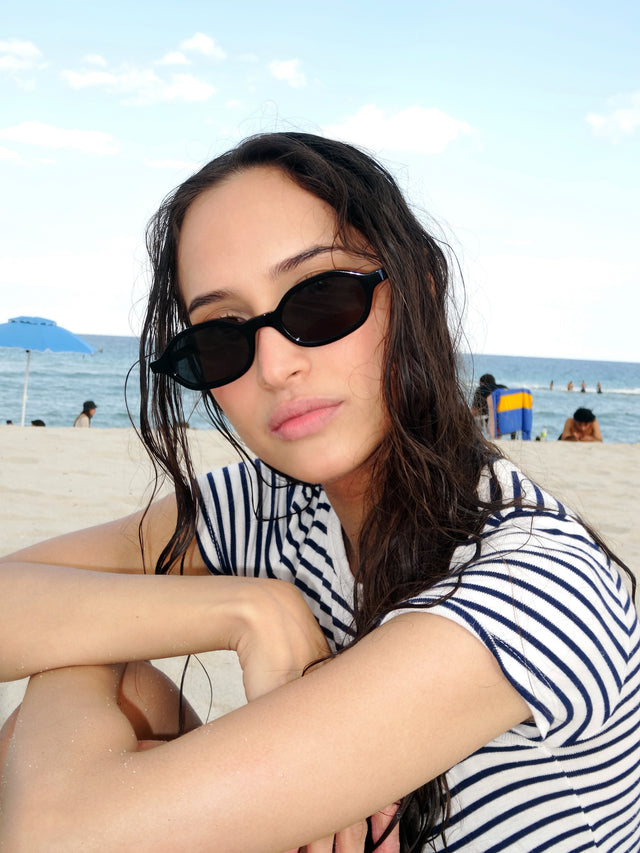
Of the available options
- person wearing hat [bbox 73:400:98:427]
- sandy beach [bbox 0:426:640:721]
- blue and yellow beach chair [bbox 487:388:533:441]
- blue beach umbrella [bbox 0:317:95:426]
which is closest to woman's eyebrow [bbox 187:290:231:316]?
sandy beach [bbox 0:426:640:721]

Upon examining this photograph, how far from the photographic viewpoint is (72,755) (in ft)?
4.29

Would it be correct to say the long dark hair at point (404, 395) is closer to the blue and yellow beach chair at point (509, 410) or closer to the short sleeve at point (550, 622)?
the short sleeve at point (550, 622)

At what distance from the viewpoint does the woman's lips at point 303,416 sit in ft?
5.12

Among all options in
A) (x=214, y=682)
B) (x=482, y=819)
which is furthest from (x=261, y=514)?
→ (x=214, y=682)

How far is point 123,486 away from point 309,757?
581cm

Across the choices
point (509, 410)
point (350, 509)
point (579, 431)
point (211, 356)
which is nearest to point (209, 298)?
point (211, 356)

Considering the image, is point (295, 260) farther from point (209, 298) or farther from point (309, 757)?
point (309, 757)

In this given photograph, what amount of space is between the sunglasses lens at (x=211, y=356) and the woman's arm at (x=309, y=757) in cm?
74

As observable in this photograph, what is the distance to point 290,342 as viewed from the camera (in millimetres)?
1560

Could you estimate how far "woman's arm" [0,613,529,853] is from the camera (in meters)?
1.07

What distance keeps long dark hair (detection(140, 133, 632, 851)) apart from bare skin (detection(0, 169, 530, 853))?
5 centimetres

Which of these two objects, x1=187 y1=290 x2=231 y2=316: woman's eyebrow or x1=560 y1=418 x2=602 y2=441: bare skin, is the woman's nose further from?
x1=560 y1=418 x2=602 y2=441: bare skin

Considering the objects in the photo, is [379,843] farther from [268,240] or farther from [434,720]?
[268,240]

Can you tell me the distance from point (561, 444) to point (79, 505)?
7976 millimetres
